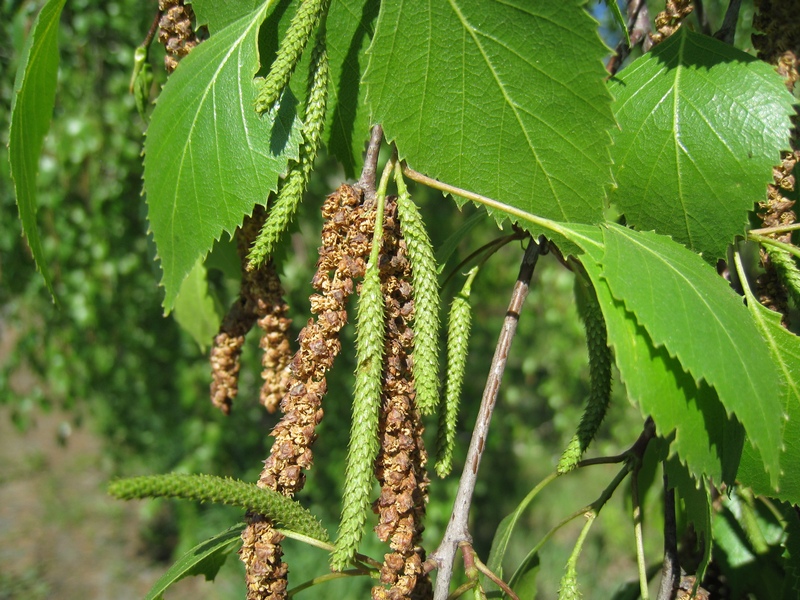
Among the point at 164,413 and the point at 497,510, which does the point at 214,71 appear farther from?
the point at 497,510

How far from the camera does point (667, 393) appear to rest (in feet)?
1.90

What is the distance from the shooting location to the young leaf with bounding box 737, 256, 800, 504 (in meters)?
0.69

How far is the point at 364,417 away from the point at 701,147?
0.45 metres

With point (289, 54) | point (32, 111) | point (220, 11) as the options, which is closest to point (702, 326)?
point (289, 54)

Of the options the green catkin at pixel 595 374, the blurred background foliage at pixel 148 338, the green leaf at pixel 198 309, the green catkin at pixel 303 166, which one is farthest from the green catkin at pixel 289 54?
the blurred background foliage at pixel 148 338

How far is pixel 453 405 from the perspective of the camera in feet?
2.34

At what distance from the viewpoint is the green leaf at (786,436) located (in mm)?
687

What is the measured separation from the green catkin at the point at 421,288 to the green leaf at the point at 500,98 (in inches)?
1.7

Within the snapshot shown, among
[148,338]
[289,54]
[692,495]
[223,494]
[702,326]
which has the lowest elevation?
[148,338]

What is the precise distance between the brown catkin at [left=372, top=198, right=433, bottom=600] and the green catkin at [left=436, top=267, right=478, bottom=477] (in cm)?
3

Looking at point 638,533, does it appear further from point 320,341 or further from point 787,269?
point 320,341

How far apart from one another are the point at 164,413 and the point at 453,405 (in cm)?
310

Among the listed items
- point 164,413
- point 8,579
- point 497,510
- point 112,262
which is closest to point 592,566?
point 497,510

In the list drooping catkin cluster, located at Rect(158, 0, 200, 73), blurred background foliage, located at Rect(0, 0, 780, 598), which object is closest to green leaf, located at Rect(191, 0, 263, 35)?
drooping catkin cluster, located at Rect(158, 0, 200, 73)
